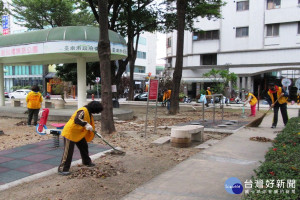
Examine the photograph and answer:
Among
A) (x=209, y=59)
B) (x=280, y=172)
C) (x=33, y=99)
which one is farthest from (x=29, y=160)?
(x=209, y=59)

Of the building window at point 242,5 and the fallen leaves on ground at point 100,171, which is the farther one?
the building window at point 242,5

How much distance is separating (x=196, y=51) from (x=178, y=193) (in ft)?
105

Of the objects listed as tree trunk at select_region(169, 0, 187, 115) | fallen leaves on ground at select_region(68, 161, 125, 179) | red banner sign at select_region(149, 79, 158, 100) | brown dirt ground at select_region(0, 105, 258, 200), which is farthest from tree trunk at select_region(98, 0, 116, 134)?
tree trunk at select_region(169, 0, 187, 115)

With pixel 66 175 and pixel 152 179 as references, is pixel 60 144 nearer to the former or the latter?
pixel 66 175

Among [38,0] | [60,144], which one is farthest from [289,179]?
[38,0]

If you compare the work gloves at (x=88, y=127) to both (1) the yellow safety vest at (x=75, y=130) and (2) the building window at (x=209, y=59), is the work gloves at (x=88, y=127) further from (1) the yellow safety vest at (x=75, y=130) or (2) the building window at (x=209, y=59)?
(2) the building window at (x=209, y=59)

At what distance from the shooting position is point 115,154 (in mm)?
6512

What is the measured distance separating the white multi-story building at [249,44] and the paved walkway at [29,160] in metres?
26.2

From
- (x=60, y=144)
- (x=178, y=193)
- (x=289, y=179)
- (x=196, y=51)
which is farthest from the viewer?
(x=196, y=51)

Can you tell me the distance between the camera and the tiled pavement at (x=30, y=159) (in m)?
5.04

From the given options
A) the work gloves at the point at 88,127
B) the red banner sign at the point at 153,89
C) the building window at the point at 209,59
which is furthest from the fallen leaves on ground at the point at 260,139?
the building window at the point at 209,59

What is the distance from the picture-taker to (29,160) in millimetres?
5902

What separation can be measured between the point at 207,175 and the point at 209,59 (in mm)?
30945

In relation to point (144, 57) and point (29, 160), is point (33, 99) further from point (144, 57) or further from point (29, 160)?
point (144, 57)
